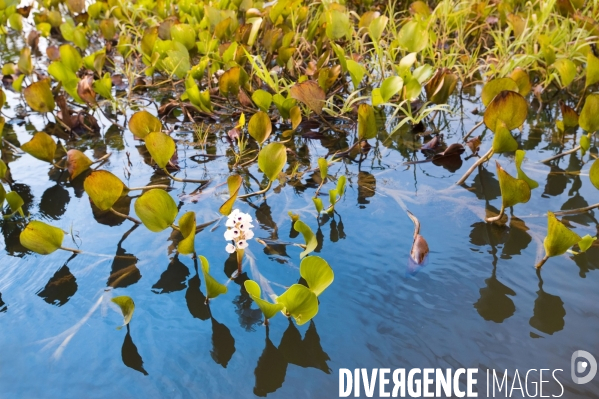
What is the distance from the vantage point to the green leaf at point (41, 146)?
1605 mm

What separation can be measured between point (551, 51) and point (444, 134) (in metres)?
0.53

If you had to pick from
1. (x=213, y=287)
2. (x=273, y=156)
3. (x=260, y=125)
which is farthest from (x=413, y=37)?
(x=213, y=287)

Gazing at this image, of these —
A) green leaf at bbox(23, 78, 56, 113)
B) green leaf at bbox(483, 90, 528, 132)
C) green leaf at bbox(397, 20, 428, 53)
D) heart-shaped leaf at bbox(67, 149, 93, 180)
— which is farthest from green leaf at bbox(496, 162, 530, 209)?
green leaf at bbox(23, 78, 56, 113)

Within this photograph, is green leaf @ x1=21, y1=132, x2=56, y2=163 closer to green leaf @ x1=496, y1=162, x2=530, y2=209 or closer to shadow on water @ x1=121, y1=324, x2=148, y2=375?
shadow on water @ x1=121, y1=324, x2=148, y2=375

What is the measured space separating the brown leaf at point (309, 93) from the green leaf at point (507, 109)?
60cm

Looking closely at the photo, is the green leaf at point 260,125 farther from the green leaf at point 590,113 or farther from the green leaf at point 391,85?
the green leaf at point 590,113

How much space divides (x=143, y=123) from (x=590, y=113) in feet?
4.59

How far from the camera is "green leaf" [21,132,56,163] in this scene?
161 cm

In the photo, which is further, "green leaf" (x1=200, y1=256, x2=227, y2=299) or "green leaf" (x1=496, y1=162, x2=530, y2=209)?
"green leaf" (x1=496, y1=162, x2=530, y2=209)

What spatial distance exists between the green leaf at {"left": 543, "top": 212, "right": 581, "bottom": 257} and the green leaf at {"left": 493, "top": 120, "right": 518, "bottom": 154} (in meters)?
0.41

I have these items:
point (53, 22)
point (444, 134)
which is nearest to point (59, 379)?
point (444, 134)

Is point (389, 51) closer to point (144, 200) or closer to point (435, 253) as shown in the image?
point (435, 253)

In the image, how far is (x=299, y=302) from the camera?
92cm

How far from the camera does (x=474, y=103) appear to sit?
7.52 ft
